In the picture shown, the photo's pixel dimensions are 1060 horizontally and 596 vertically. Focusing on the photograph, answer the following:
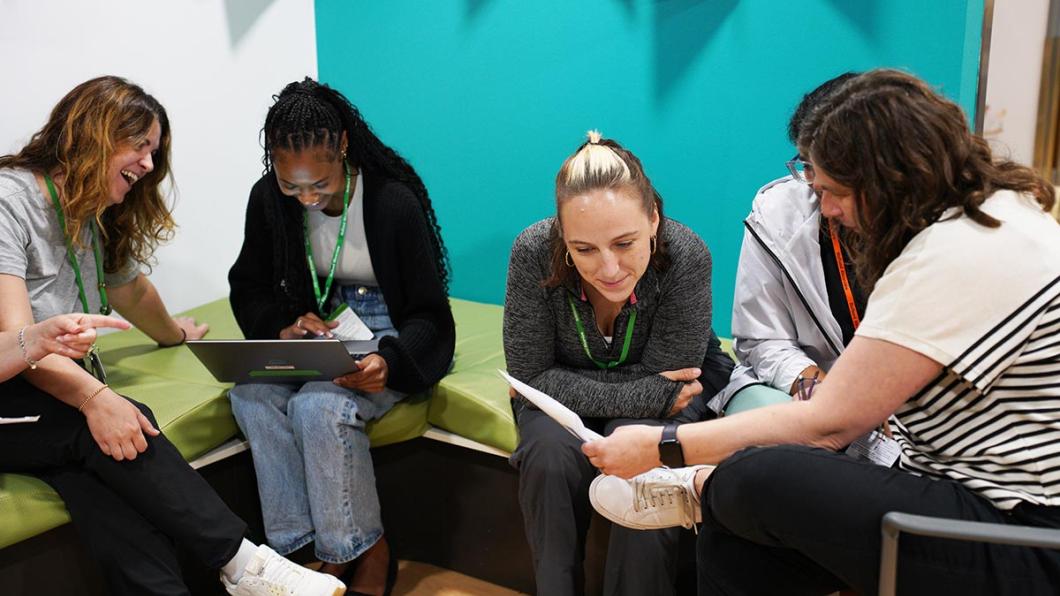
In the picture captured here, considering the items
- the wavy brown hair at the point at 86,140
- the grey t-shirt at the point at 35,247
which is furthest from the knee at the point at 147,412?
the wavy brown hair at the point at 86,140

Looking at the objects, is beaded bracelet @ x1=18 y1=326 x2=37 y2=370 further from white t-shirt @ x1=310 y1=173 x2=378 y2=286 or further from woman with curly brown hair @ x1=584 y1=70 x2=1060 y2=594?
woman with curly brown hair @ x1=584 y1=70 x2=1060 y2=594

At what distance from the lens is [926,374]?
129 centimetres

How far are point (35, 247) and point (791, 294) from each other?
5.75ft

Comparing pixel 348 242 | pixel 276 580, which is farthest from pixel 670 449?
pixel 348 242

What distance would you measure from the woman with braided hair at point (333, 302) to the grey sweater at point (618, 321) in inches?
14.7

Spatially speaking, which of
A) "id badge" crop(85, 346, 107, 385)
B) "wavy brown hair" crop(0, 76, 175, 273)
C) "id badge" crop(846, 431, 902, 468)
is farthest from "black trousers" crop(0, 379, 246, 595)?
"id badge" crop(846, 431, 902, 468)

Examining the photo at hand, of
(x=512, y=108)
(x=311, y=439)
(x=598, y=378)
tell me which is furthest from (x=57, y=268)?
(x=512, y=108)

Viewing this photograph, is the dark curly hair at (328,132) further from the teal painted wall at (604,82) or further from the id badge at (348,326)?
the teal painted wall at (604,82)

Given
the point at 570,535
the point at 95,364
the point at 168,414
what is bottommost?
Result: the point at 570,535

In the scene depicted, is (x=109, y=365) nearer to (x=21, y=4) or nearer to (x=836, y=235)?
(x=21, y=4)

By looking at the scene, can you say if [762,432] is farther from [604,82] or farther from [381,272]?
[604,82]

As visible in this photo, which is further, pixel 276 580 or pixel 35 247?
pixel 35 247

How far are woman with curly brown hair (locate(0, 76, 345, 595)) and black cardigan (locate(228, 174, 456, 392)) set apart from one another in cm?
36

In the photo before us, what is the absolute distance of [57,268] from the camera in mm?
2164
